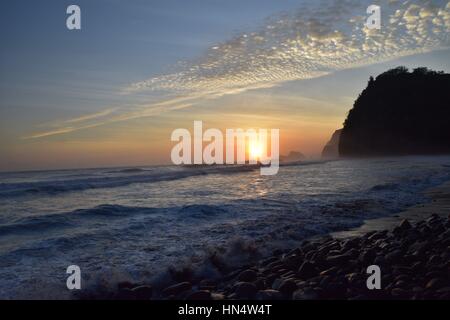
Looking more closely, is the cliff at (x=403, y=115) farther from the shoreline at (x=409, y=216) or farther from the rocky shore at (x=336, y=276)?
the rocky shore at (x=336, y=276)

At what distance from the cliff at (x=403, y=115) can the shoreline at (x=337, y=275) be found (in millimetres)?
78039

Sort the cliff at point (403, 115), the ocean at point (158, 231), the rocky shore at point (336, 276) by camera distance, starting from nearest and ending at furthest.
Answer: the rocky shore at point (336, 276), the ocean at point (158, 231), the cliff at point (403, 115)

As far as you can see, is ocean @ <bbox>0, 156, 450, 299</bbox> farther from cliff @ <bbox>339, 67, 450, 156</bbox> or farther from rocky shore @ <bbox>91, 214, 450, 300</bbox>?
cliff @ <bbox>339, 67, 450, 156</bbox>

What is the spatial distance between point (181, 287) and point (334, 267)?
2.91 m

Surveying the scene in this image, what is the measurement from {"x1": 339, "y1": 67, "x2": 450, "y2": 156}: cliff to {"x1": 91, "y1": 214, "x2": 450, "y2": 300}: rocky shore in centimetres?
7847

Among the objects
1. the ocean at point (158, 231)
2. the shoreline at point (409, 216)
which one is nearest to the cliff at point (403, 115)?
the ocean at point (158, 231)

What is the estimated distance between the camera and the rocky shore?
574 cm

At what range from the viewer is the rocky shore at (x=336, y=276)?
5.74 metres

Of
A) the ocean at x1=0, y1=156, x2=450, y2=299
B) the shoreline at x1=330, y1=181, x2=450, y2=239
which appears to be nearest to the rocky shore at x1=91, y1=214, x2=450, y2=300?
the ocean at x1=0, y1=156, x2=450, y2=299

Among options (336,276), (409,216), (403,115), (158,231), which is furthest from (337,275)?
(403,115)

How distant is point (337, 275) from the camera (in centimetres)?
654
